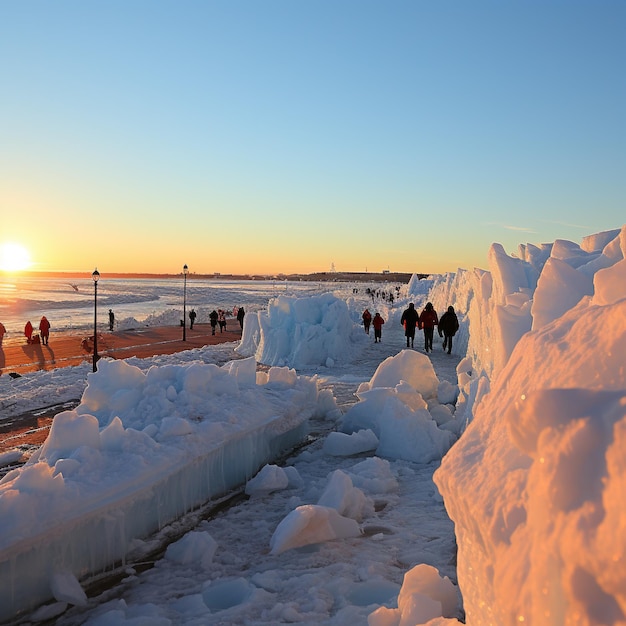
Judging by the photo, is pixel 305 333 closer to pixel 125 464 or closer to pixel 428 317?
pixel 428 317

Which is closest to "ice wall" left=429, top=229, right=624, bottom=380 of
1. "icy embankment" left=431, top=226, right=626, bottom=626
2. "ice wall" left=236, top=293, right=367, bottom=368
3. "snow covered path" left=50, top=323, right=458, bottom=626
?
"icy embankment" left=431, top=226, right=626, bottom=626

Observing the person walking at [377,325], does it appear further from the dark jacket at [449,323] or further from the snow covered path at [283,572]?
the snow covered path at [283,572]

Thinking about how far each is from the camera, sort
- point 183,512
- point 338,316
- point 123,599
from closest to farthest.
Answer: point 123,599, point 183,512, point 338,316

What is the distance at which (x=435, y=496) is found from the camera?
7215 mm

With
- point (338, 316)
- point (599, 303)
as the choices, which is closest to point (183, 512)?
point (599, 303)

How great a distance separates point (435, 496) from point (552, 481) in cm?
580

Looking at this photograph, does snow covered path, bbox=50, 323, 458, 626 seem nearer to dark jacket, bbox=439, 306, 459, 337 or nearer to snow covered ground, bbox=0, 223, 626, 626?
snow covered ground, bbox=0, 223, 626, 626

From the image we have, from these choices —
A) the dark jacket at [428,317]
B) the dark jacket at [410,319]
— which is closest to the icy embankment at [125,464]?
the dark jacket at [428,317]

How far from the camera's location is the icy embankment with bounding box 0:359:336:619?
16.1 feet

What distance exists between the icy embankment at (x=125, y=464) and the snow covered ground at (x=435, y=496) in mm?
59

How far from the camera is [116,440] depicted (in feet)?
20.6

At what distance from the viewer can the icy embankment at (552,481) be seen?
1.66m

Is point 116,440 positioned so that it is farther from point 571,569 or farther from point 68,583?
point 571,569

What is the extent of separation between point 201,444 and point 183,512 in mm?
871
